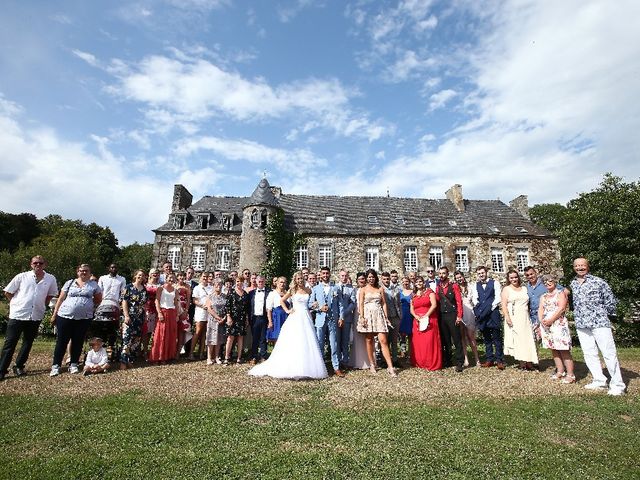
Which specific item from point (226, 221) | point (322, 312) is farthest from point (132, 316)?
point (226, 221)

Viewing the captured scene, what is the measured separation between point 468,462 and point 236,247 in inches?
1060

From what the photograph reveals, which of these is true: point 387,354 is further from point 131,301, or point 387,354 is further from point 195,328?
point 131,301

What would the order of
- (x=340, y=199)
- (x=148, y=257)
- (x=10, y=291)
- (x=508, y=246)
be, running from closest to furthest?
(x=10, y=291)
(x=508, y=246)
(x=340, y=199)
(x=148, y=257)

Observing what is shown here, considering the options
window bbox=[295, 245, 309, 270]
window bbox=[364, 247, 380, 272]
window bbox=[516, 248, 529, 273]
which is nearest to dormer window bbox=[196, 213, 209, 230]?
window bbox=[295, 245, 309, 270]

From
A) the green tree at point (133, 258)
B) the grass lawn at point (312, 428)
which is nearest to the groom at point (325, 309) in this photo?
the grass lawn at point (312, 428)

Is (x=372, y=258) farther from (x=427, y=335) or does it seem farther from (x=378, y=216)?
(x=427, y=335)

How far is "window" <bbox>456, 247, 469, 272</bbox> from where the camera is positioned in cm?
2772

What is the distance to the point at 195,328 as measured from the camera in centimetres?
833

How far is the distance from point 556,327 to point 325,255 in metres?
21.4

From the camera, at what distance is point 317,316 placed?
7.31 metres

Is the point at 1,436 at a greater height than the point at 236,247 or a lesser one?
lesser

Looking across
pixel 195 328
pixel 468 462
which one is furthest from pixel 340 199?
pixel 468 462

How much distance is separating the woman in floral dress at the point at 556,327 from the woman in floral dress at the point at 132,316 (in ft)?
26.6

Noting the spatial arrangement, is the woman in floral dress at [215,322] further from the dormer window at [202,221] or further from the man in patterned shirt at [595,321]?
the dormer window at [202,221]
